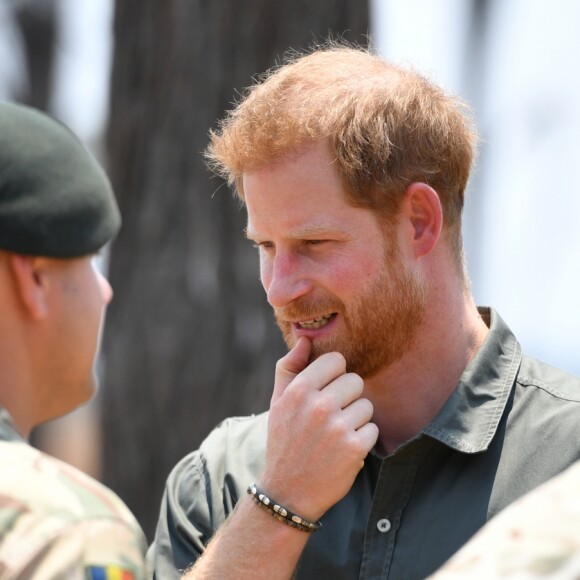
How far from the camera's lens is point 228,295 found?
646 cm

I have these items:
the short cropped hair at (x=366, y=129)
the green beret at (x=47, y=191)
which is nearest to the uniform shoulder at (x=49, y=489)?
the green beret at (x=47, y=191)

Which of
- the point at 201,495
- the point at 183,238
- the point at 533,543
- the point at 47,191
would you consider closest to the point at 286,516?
the point at 201,495

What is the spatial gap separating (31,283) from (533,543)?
4.96 feet

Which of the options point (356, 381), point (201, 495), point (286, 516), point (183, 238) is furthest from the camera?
point (183, 238)

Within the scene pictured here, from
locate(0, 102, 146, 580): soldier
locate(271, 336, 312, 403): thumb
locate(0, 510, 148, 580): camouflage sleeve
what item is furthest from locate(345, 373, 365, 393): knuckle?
locate(0, 510, 148, 580): camouflage sleeve

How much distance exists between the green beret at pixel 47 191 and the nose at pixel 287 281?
574 mm

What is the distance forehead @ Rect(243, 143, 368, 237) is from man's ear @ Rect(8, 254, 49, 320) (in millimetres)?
833

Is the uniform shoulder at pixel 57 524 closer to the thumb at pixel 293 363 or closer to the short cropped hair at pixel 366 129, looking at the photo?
the thumb at pixel 293 363

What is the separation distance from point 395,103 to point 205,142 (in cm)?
321

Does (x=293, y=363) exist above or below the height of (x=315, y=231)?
below

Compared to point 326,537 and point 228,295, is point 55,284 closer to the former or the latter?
point 326,537

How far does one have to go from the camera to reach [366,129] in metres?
3.25

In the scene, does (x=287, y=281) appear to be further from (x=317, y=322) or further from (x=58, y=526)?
(x=58, y=526)

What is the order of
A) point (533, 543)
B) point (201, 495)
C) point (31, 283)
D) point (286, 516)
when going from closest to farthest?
point (533, 543) < point (31, 283) < point (286, 516) < point (201, 495)
